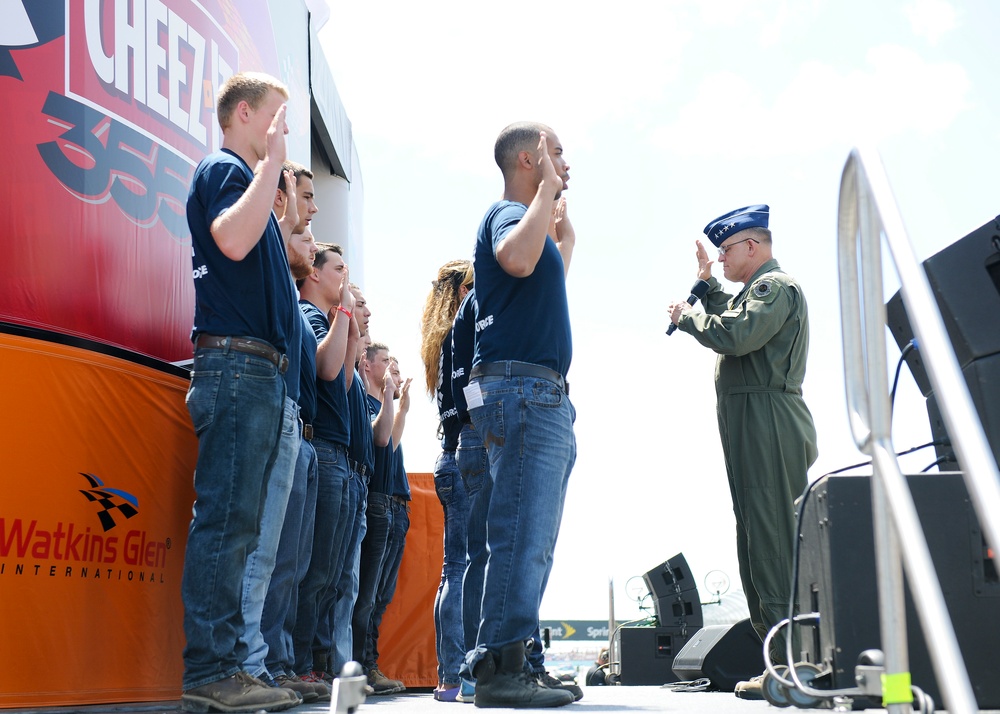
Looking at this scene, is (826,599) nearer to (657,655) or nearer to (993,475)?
(993,475)

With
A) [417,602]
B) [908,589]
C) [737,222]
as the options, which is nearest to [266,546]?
[908,589]

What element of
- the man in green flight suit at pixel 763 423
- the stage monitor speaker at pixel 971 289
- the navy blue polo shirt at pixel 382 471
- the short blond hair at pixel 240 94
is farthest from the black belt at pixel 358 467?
the stage monitor speaker at pixel 971 289

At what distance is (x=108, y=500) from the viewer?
3176 mm

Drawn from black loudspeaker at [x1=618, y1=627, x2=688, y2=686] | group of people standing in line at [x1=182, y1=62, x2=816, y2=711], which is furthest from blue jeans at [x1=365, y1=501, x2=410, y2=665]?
black loudspeaker at [x1=618, y1=627, x2=688, y2=686]

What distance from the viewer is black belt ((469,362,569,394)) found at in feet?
9.50

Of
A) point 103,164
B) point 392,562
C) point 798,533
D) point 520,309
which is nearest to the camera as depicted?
point 798,533

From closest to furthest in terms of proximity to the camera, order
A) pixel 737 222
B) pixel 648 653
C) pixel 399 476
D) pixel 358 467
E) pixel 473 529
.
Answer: pixel 473 529 < pixel 737 222 < pixel 358 467 < pixel 399 476 < pixel 648 653

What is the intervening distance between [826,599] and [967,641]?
32cm

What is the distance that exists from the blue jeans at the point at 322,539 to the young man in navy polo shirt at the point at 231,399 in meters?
1.27

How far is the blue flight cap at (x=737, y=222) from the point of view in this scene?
14.0 ft

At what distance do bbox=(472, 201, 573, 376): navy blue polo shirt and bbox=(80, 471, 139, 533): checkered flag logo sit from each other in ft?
4.22

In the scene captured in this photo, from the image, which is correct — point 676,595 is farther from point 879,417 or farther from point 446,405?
point 879,417

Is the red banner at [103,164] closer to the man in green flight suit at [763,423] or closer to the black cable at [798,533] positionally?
the man in green flight suit at [763,423]

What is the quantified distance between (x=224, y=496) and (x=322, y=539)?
152 cm
